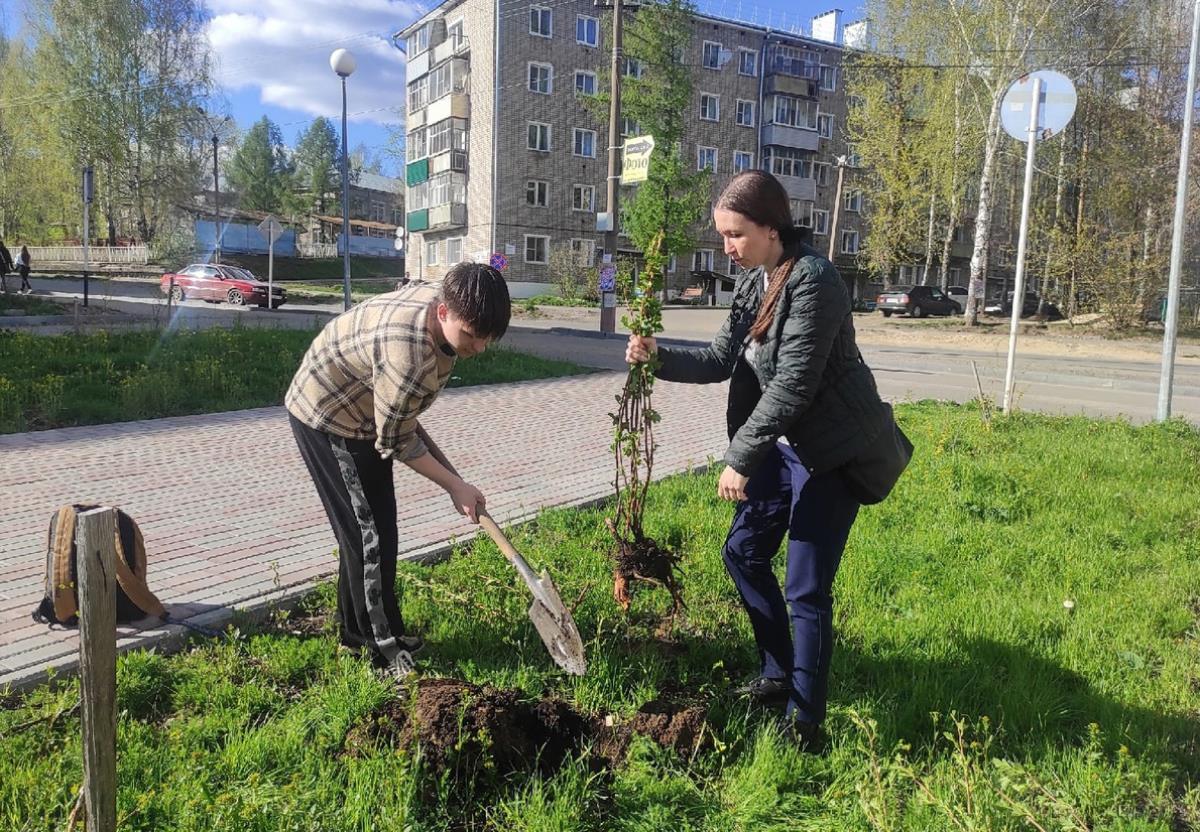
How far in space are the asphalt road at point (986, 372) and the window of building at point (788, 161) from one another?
28626 mm

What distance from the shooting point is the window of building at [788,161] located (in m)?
51.3

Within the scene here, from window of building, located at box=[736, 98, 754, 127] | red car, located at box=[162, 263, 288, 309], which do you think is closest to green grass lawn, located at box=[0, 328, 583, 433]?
red car, located at box=[162, 263, 288, 309]

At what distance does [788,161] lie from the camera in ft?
170

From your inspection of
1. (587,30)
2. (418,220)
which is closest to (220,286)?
(418,220)

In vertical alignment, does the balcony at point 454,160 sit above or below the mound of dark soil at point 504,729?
above

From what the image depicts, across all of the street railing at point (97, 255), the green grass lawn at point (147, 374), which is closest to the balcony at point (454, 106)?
the street railing at point (97, 255)

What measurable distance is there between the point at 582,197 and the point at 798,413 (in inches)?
1742

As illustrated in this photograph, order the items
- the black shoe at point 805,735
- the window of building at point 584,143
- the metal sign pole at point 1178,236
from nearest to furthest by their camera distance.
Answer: the black shoe at point 805,735 → the metal sign pole at point 1178,236 → the window of building at point 584,143

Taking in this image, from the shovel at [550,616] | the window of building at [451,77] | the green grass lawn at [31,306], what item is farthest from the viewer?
the window of building at [451,77]

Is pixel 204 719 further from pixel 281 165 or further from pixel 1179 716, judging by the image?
pixel 281 165

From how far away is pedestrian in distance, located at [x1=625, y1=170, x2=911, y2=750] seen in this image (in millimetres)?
2664

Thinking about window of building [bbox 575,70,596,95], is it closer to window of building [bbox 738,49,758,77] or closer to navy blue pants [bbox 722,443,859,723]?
window of building [bbox 738,49,758,77]

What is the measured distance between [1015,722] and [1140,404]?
36.7 ft

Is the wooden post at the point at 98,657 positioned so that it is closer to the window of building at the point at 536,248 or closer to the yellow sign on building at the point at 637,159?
the yellow sign on building at the point at 637,159
